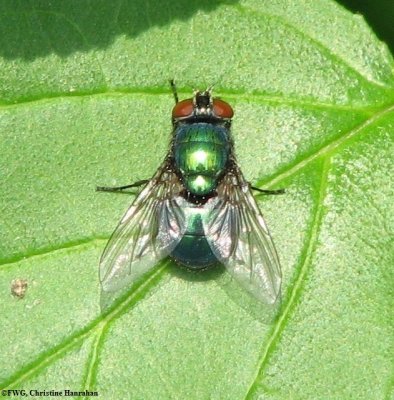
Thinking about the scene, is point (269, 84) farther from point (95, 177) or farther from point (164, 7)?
point (95, 177)

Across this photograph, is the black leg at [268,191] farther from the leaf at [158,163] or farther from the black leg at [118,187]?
the black leg at [118,187]

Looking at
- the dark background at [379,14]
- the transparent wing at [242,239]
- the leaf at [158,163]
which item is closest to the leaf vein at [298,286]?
the leaf at [158,163]

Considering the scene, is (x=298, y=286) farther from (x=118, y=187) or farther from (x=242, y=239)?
(x=118, y=187)

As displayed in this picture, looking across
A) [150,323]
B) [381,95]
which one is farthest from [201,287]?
[381,95]

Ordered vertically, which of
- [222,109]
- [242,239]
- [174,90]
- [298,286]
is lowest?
[298,286]

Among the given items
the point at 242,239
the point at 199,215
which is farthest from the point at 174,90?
the point at 242,239

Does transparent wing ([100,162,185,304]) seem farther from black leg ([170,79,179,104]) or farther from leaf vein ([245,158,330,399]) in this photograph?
leaf vein ([245,158,330,399])
